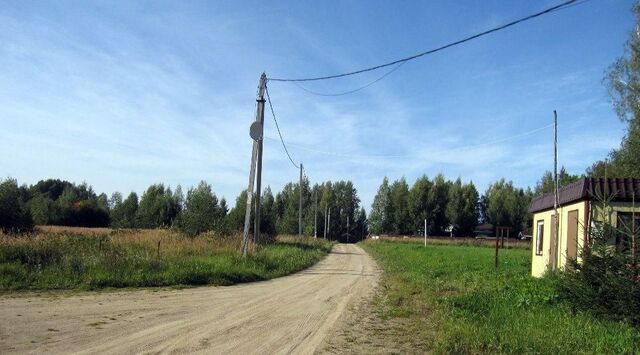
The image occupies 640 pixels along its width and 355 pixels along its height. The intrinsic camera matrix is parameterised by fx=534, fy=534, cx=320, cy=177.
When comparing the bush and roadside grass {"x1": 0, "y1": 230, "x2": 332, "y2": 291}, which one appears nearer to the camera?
the bush

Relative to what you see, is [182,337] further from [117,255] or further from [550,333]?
[117,255]

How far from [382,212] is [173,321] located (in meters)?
103

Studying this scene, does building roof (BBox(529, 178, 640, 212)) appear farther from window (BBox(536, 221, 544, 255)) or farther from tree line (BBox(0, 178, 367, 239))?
tree line (BBox(0, 178, 367, 239))

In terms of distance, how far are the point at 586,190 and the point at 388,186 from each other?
97989mm

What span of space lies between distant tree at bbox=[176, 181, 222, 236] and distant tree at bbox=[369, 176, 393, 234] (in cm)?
7602

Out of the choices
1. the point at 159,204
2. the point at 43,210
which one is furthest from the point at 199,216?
the point at 159,204

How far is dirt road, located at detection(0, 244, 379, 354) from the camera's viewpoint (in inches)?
291

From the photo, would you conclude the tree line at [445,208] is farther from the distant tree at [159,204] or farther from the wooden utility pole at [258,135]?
the wooden utility pole at [258,135]

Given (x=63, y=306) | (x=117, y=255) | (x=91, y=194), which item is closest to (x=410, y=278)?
(x=117, y=255)

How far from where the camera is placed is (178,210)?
8744 centimetres

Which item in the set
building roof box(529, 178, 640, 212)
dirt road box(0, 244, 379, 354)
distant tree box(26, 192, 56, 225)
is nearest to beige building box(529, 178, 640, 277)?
building roof box(529, 178, 640, 212)

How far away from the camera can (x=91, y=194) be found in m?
127

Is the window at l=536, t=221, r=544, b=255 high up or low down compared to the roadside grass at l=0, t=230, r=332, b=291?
up

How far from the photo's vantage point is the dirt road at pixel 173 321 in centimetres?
740
